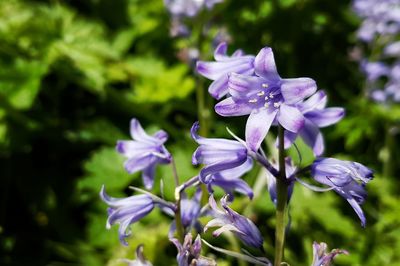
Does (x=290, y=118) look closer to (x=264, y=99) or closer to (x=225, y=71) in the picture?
(x=264, y=99)

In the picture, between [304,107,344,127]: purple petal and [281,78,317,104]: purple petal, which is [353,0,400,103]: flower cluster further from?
[281,78,317,104]: purple petal

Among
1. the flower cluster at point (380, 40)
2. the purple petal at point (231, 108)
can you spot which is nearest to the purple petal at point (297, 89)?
the purple petal at point (231, 108)

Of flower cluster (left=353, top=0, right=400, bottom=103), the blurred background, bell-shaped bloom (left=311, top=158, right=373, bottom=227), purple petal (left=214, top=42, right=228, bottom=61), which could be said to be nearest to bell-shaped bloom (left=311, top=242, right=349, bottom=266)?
bell-shaped bloom (left=311, top=158, right=373, bottom=227)

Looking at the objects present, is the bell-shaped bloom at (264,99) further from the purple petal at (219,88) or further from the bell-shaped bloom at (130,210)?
the bell-shaped bloom at (130,210)

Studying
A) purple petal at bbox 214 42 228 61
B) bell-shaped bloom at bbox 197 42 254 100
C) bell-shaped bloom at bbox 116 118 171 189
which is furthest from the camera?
bell-shaped bloom at bbox 116 118 171 189

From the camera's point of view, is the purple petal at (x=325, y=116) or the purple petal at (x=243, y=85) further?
the purple petal at (x=325, y=116)

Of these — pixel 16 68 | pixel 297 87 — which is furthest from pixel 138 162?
pixel 16 68

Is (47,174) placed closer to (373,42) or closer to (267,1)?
(267,1)
